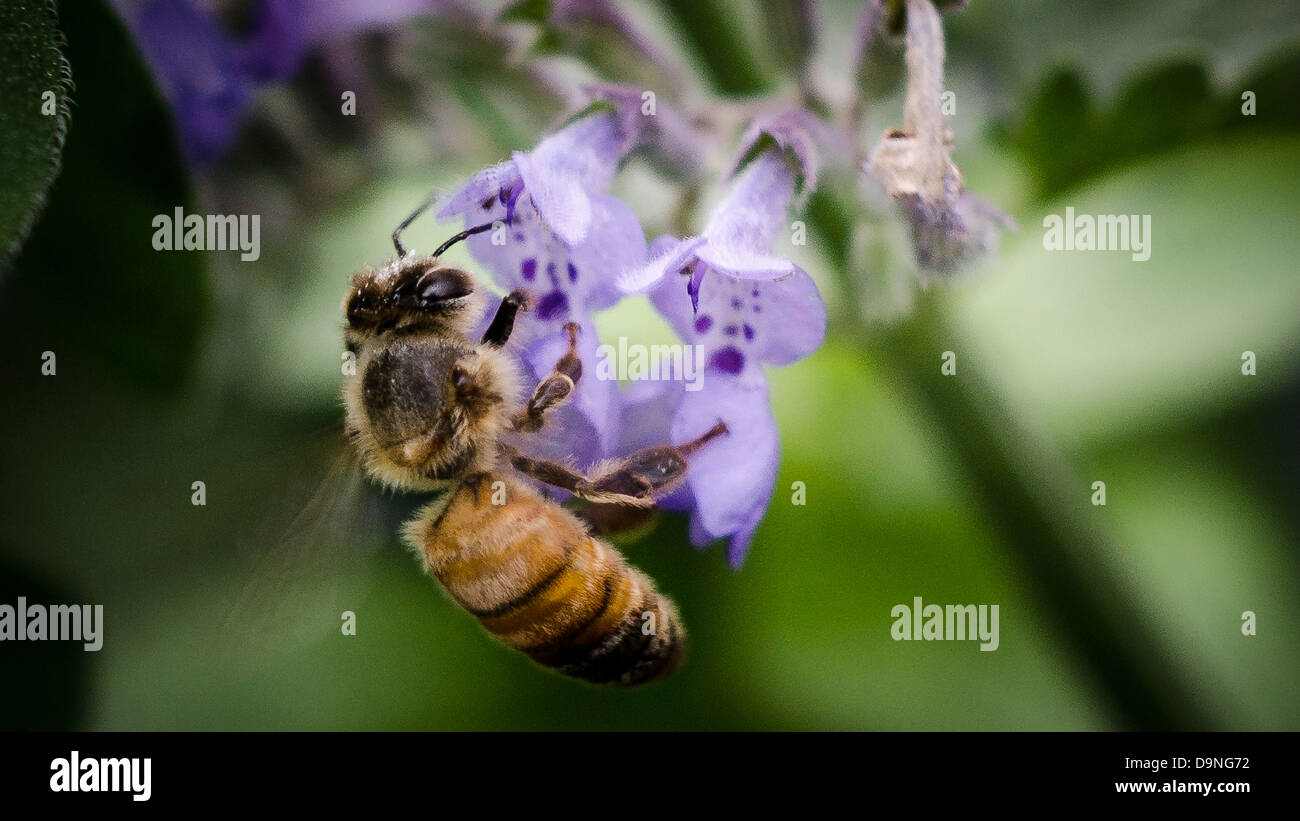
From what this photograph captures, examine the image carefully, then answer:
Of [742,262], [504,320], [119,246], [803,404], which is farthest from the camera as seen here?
[803,404]

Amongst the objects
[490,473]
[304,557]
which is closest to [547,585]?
[490,473]

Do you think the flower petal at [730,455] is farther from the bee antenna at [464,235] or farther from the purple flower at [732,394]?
the bee antenna at [464,235]

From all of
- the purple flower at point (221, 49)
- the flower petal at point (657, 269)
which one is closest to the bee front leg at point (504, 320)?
the flower petal at point (657, 269)

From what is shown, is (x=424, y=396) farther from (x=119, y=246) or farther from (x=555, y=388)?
(x=119, y=246)

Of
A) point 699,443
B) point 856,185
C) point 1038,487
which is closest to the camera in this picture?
point 699,443

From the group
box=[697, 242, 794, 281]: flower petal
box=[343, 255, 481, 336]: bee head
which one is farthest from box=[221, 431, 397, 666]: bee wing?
box=[697, 242, 794, 281]: flower petal
